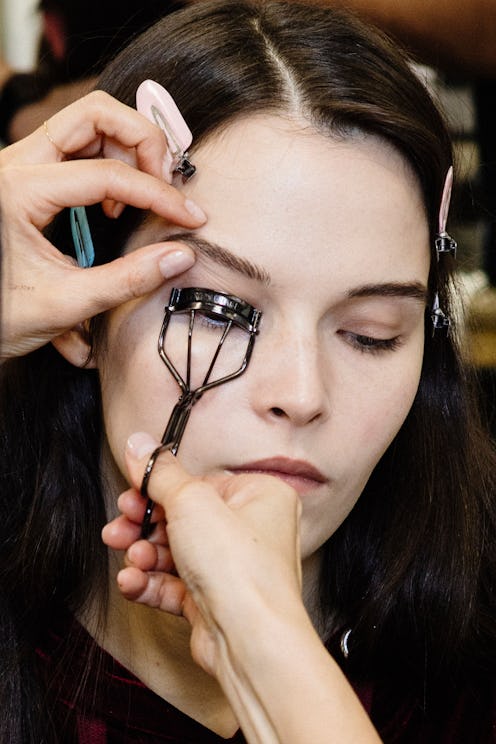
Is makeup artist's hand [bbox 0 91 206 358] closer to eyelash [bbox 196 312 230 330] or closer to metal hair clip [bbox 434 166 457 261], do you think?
eyelash [bbox 196 312 230 330]

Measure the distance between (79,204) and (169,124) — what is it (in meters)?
0.14

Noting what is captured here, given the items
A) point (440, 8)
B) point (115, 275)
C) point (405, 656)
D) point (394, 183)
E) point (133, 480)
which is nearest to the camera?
point (133, 480)

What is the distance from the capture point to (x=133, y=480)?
41.8 inches

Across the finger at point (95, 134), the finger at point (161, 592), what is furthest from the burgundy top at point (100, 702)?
the finger at point (95, 134)

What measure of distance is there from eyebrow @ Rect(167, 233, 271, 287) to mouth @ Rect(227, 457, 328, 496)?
0.67 ft

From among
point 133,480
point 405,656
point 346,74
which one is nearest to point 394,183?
point 346,74

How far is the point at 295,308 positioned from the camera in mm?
1198

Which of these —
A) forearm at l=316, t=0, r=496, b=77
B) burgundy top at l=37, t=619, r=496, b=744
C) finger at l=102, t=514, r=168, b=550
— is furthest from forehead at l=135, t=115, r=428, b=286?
forearm at l=316, t=0, r=496, b=77

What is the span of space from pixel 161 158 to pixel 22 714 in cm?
71

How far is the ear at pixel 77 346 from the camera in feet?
4.43

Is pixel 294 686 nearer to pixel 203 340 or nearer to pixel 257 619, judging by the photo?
pixel 257 619

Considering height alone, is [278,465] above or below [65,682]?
above

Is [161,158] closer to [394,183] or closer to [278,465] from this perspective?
[394,183]

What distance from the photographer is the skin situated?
1.19 m
